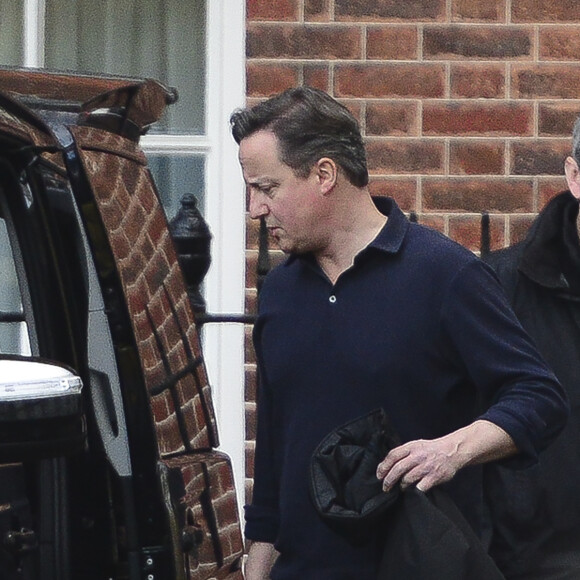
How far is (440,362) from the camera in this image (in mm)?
3348

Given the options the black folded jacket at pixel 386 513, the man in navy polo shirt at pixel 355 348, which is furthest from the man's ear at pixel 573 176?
the black folded jacket at pixel 386 513

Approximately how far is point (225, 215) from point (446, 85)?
2.85 ft

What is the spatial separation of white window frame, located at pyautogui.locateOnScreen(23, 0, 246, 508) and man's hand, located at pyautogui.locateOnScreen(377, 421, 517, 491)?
2.70 meters

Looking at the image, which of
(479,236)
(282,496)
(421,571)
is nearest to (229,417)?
(479,236)

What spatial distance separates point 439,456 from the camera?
315 centimetres

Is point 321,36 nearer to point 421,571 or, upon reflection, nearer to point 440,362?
point 440,362

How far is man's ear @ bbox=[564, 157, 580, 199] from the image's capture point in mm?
4176

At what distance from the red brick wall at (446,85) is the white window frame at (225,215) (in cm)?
16

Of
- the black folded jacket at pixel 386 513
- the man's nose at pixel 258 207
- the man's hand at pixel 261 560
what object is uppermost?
the man's nose at pixel 258 207

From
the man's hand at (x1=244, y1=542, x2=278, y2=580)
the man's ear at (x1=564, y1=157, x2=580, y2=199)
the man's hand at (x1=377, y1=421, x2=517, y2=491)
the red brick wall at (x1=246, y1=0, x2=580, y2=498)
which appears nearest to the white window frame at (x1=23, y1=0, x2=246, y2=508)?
the red brick wall at (x1=246, y1=0, x2=580, y2=498)

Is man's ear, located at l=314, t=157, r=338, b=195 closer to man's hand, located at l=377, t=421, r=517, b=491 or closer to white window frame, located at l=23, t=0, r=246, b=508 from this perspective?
man's hand, located at l=377, t=421, r=517, b=491

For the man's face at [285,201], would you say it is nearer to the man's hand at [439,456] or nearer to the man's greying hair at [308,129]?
the man's greying hair at [308,129]

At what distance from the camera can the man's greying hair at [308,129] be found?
3512 mm

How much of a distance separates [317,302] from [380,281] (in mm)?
150
